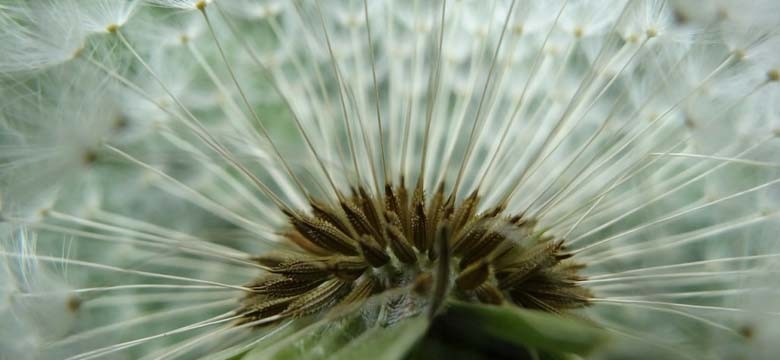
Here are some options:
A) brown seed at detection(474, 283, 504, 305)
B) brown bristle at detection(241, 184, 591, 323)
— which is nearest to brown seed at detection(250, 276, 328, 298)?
brown bristle at detection(241, 184, 591, 323)

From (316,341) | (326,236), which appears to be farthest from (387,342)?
(326,236)

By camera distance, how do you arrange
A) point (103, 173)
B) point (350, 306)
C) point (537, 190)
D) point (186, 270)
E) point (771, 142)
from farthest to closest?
point (186, 270)
point (103, 173)
point (537, 190)
point (771, 142)
point (350, 306)

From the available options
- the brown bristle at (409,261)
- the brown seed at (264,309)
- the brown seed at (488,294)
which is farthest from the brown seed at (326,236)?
the brown seed at (488,294)

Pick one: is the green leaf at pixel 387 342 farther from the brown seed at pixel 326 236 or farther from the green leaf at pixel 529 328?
the brown seed at pixel 326 236

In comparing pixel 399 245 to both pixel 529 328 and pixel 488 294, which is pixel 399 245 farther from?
pixel 529 328

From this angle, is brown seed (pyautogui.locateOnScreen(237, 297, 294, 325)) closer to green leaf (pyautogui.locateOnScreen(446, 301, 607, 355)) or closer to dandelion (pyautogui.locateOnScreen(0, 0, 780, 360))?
dandelion (pyautogui.locateOnScreen(0, 0, 780, 360))

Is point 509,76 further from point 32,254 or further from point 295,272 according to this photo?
point 32,254

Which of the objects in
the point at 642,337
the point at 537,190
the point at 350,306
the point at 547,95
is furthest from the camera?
the point at 547,95

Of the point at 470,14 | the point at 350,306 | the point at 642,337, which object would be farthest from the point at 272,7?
the point at 642,337
